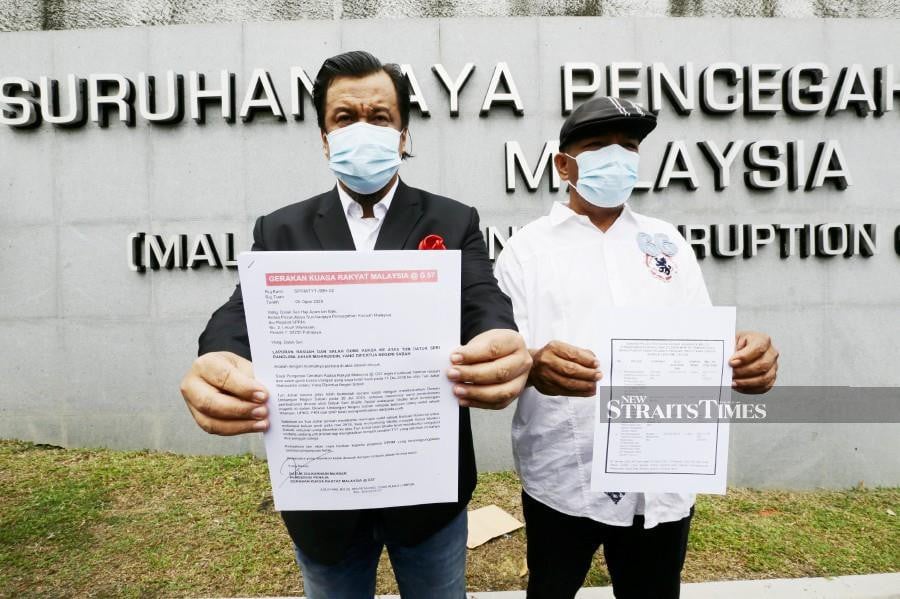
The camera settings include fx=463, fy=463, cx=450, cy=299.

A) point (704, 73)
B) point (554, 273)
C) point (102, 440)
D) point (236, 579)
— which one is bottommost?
point (236, 579)

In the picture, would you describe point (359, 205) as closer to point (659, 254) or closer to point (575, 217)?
point (575, 217)

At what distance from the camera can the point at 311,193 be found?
135 inches

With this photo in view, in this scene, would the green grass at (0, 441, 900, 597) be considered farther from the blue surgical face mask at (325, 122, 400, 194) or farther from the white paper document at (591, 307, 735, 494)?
the blue surgical face mask at (325, 122, 400, 194)

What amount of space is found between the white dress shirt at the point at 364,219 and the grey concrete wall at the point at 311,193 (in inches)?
83.2

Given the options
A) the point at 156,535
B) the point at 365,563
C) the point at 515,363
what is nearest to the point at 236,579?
the point at 156,535

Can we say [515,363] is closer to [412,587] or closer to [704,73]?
[412,587]

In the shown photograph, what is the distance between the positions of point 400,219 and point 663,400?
34.9 inches

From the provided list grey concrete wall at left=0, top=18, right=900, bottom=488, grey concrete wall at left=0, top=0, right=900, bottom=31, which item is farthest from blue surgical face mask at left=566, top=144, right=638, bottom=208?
grey concrete wall at left=0, top=0, right=900, bottom=31

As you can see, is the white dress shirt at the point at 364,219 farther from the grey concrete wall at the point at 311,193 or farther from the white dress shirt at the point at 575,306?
the grey concrete wall at the point at 311,193

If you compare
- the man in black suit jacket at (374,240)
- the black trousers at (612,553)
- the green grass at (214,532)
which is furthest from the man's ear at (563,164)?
the green grass at (214,532)

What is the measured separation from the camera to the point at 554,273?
1468 mm

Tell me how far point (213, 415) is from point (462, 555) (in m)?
0.93

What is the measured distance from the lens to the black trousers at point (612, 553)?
4.76 feet

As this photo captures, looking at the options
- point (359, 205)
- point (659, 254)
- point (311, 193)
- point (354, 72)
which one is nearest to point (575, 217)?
point (659, 254)
